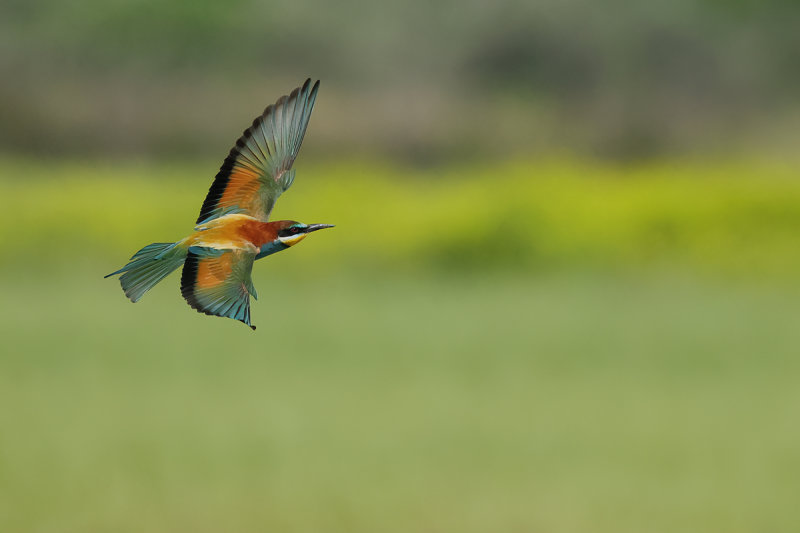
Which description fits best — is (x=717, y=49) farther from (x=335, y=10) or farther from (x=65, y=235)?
(x=65, y=235)

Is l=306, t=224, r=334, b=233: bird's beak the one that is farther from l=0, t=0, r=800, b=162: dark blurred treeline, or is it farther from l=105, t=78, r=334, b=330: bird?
l=0, t=0, r=800, b=162: dark blurred treeline

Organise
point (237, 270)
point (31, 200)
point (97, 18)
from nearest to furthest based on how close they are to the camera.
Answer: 1. point (237, 270)
2. point (31, 200)
3. point (97, 18)

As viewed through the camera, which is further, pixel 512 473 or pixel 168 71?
pixel 512 473

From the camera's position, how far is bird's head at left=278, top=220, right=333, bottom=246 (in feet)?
0.93

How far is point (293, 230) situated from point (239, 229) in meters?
0.01

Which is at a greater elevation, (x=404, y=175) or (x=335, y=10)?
(x=335, y=10)

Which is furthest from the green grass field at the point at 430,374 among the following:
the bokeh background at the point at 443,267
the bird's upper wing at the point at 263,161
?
the bird's upper wing at the point at 263,161

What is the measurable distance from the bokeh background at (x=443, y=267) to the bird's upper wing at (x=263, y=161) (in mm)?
14

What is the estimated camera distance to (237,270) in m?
0.28

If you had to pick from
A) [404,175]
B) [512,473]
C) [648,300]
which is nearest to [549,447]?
[512,473]

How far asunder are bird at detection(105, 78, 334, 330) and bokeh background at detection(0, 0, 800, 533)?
0.06 feet

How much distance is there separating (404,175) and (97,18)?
11.1 inches

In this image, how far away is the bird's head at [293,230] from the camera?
283 mm

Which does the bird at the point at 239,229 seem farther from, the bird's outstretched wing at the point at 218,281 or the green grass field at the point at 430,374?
the green grass field at the point at 430,374
